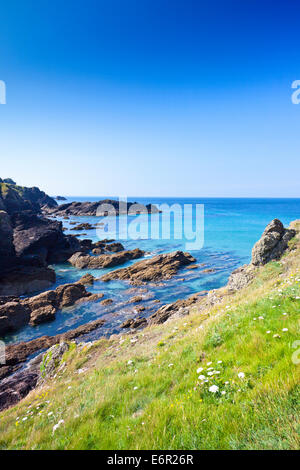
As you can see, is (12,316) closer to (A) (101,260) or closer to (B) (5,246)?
(B) (5,246)

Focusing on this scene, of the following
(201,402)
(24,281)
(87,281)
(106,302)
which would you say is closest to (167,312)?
(106,302)

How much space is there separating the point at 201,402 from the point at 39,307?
22.8 meters

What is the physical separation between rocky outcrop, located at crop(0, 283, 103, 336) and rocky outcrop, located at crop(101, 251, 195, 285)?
6.44 m

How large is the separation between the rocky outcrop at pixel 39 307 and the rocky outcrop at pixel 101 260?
487 inches

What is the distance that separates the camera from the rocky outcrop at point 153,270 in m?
30.7

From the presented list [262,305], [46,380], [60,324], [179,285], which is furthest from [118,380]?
[179,285]

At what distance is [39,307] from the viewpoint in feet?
73.2

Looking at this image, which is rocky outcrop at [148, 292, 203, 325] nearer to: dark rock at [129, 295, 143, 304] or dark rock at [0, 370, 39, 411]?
dark rock at [129, 295, 143, 304]

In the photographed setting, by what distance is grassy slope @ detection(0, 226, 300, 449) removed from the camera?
292cm

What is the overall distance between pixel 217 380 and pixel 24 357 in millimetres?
16693

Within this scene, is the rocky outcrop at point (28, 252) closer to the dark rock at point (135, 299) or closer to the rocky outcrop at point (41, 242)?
the rocky outcrop at point (41, 242)

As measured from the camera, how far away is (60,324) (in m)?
20.1

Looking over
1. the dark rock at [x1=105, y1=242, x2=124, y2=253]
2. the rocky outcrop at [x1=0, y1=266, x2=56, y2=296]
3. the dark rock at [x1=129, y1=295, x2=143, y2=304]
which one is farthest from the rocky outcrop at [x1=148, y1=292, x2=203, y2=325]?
the dark rock at [x1=105, y1=242, x2=124, y2=253]

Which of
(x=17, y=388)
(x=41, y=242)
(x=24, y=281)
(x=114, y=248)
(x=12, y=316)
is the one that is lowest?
(x=12, y=316)
